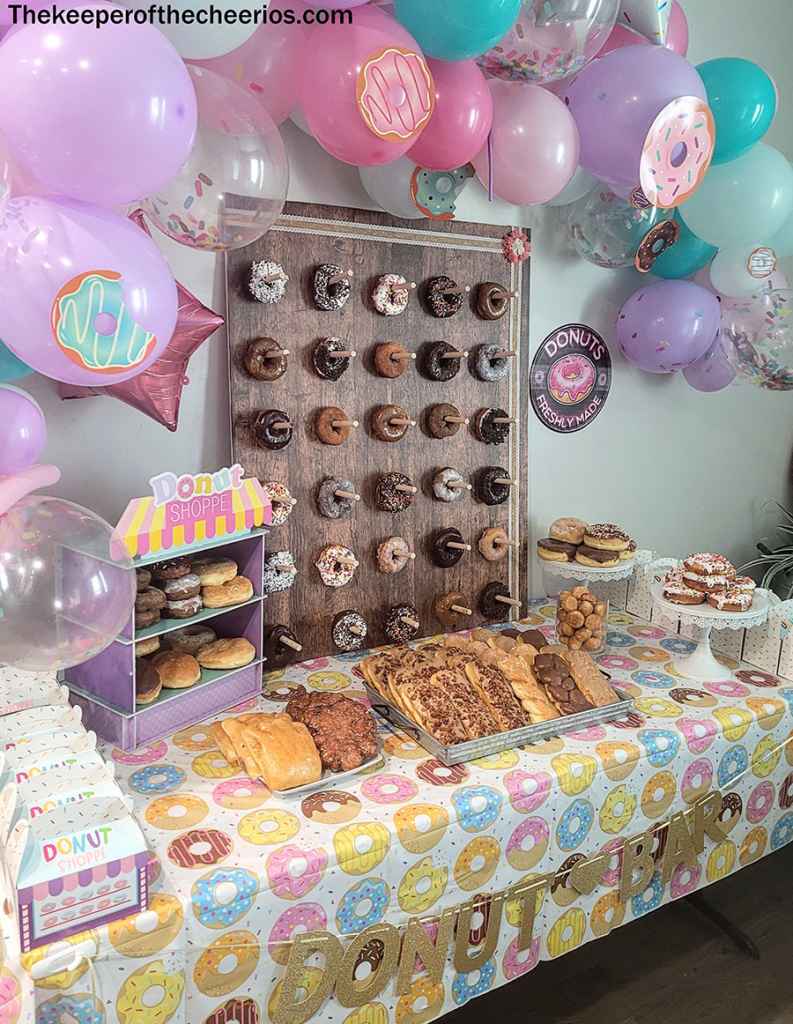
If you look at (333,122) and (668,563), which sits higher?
(333,122)

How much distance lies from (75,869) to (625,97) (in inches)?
70.0

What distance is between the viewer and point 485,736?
184 centimetres

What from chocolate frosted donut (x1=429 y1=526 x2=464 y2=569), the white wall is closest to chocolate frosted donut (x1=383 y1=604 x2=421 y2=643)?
chocolate frosted donut (x1=429 y1=526 x2=464 y2=569)

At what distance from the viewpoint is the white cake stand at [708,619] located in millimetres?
2180

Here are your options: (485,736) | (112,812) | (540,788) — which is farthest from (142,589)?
(540,788)

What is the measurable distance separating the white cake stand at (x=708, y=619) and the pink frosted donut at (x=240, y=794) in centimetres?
113

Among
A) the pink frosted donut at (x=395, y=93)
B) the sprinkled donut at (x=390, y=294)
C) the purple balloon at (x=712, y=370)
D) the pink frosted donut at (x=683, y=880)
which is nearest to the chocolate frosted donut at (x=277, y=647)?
the sprinkled donut at (x=390, y=294)

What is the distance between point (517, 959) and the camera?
1.80 m

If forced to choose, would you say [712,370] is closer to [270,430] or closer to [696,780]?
[696,780]

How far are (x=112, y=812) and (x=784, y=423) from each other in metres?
2.97

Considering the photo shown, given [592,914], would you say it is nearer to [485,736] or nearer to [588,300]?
[485,736]

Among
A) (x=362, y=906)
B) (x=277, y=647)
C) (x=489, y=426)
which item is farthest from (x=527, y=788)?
(x=489, y=426)

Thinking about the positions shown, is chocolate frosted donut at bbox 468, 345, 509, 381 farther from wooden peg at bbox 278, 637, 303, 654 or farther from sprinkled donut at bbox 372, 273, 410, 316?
wooden peg at bbox 278, 637, 303, 654

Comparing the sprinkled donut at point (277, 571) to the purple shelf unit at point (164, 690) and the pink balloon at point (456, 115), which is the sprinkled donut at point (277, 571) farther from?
the pink balloon at point (456, 115)
